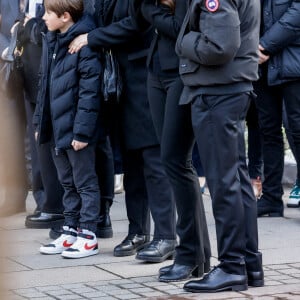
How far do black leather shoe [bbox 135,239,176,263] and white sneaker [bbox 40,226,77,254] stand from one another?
0.57 m

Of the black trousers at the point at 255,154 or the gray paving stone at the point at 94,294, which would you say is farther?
the black trousers at the point at 255,154

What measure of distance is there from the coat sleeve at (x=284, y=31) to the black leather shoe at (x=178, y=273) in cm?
216

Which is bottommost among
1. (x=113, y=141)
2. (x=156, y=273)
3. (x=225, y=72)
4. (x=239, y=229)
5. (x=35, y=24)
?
(x=156, y=273)

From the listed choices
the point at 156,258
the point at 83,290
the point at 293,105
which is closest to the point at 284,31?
the point at 293,105

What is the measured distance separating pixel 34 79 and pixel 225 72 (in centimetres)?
268

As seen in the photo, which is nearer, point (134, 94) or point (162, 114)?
point (162, 114)

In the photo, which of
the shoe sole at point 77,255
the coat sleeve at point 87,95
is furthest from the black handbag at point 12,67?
the shoe sole at point 77,255

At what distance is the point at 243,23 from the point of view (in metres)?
4.57

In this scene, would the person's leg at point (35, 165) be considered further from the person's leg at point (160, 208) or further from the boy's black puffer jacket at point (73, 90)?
the person's leg at point (160, 208)

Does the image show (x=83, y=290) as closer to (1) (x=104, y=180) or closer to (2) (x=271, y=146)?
(1) (x=104, y=180)

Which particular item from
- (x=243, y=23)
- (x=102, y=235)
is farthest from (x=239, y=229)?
(x=102, y=235)

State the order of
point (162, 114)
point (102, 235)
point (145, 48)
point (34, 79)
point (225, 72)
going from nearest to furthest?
1. point (225, 72)
2. point (162, 114)
3. point (145, 48)
4. point (102, 235)
5. point (34, 79)

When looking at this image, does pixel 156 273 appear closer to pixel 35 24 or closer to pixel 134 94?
pixel 134 94

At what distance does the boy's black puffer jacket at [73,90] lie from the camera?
5656 millimetres
